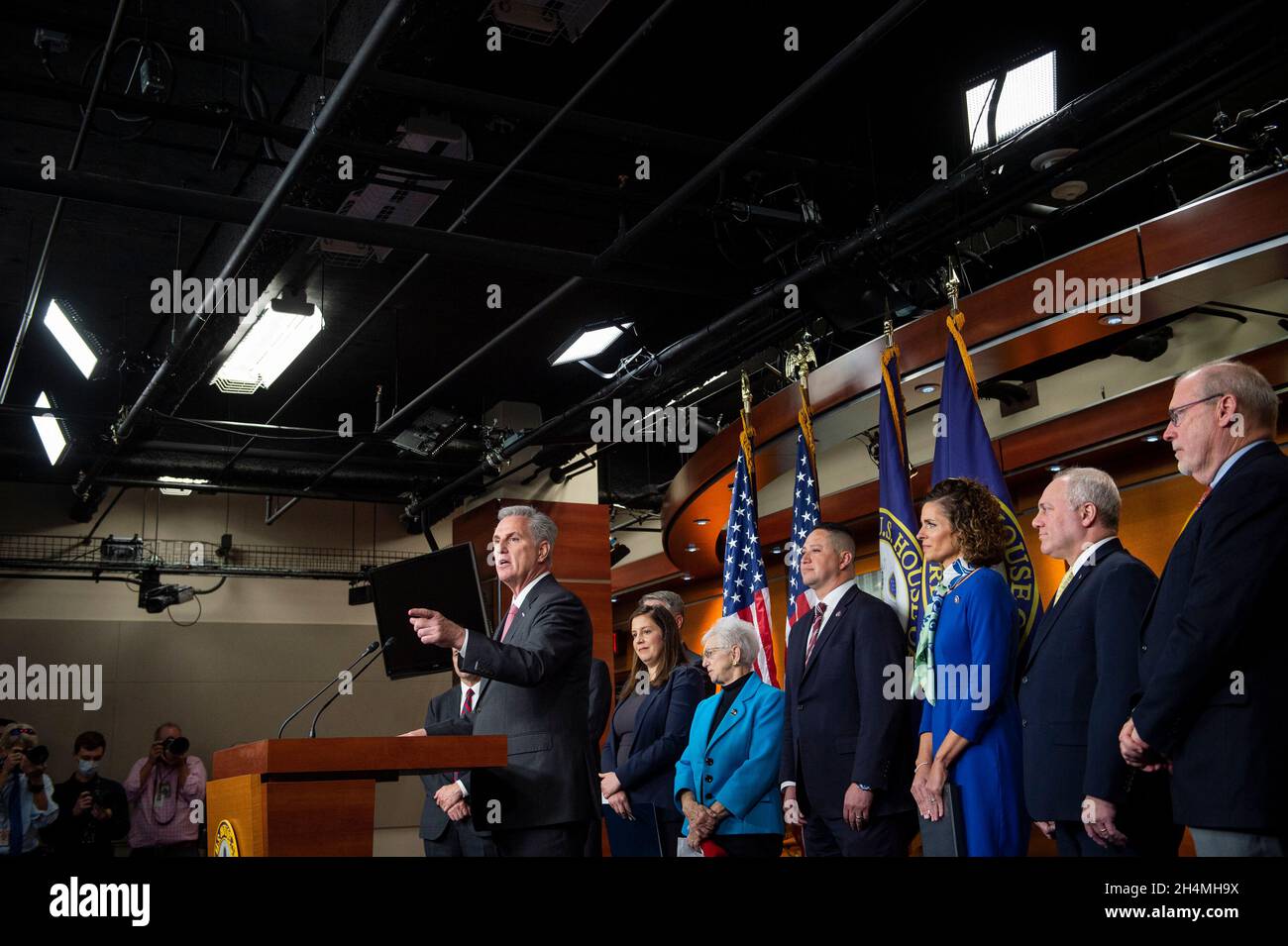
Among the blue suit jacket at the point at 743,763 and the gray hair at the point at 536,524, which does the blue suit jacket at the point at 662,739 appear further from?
the gray hair at the point at 536,524

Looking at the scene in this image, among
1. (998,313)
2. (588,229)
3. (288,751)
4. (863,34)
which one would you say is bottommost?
(288,751)

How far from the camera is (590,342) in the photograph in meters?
7.68

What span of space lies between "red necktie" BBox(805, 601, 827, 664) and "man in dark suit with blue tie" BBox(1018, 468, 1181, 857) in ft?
2.82

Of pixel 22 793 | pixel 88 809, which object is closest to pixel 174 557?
pixel 88 809

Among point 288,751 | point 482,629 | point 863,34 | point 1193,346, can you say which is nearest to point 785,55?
point 863,34

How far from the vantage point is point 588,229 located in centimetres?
701

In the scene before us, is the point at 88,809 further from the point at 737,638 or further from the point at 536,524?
the point at 536,524

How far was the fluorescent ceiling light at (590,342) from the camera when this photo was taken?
24.4 ft

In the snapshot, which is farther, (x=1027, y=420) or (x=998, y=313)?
(x=1027, y=420)
